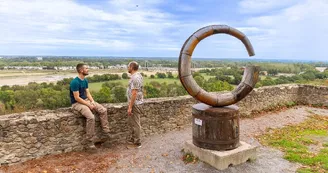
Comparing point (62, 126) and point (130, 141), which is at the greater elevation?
point (62, 126)

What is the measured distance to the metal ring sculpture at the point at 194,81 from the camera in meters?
4.89

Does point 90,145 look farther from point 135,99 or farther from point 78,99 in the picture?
point 135,99

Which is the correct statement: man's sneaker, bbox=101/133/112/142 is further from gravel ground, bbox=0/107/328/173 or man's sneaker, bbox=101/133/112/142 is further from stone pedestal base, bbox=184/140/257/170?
stone pedestal base, bbox=184/140/257/170

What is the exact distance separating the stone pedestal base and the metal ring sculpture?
0.95m

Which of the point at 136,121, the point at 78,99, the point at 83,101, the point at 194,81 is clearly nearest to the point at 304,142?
the point at 194,81

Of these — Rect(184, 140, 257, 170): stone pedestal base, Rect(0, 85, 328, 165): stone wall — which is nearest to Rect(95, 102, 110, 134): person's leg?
Rect(0, 85, 328, 165): stone wall

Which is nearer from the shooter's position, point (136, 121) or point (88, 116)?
point (88, 116)

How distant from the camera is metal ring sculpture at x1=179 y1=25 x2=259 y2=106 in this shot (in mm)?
4887

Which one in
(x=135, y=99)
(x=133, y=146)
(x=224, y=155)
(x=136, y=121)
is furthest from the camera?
(x=133, y=146)

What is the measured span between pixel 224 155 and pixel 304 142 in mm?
3136

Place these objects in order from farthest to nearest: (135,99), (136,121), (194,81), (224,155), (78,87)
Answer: (136,121)
(135,99)
(78,87)
(194,81)
(224,155)

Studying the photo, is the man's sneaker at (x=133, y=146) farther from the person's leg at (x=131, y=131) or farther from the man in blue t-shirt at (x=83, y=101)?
the man in blue t-shirt at (x=83, y=101)

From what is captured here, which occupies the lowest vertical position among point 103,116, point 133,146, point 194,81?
point 133,146

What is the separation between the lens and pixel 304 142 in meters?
6.52
